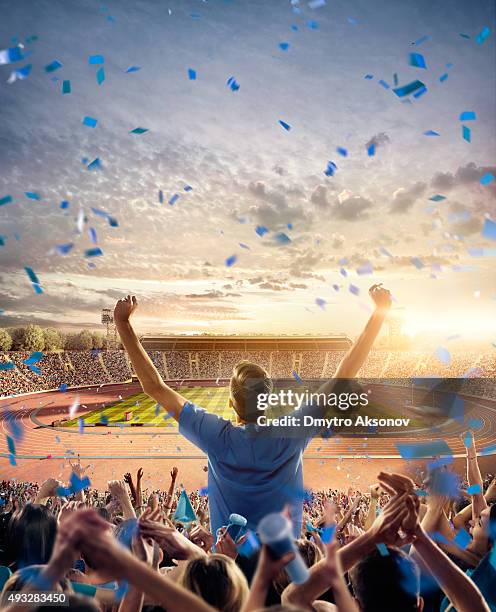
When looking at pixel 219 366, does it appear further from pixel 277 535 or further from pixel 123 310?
pixel 277 535

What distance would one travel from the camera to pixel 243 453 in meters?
2.41

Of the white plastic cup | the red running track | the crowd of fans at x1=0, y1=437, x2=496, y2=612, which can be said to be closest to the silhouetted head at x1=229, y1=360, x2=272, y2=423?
the crowd of fans at x1=0, y1=437, x2=496, y2=612

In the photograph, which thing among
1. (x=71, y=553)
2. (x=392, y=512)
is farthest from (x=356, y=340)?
(x=71, y=553)

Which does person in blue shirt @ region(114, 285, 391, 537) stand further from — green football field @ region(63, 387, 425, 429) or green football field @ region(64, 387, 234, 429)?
green football field @ region(64, 387, 234, 429)

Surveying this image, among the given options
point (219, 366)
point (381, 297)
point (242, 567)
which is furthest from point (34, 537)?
point (219, 366)

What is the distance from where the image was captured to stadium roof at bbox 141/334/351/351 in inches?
2393

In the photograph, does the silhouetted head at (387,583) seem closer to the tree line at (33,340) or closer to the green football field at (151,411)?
the green football field at (151,411)

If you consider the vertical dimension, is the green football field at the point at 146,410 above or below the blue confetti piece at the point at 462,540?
below

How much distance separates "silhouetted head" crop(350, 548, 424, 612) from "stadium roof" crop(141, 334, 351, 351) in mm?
58864

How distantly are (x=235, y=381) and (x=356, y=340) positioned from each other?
2.70 ft

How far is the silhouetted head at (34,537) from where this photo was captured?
2.67m

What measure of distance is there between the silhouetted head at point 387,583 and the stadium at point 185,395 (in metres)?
10.9

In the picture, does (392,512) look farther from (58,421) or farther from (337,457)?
(58,421)

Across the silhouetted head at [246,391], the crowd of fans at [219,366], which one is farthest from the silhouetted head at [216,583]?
the crowd of fans at [219,366]
